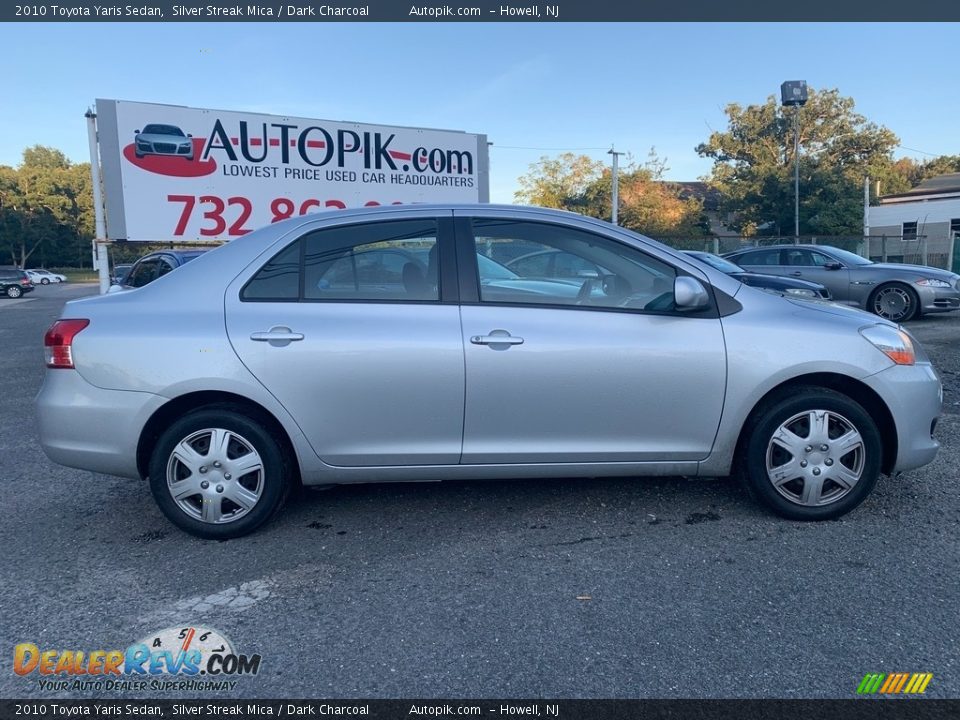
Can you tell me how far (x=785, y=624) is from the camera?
263cm

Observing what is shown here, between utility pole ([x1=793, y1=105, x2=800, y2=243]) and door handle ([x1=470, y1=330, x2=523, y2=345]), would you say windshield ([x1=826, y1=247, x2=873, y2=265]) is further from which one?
door handle ([x1=470, y1=330, x2=523, y2=345])

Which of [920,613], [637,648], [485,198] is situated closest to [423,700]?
[637,648]

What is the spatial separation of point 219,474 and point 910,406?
136 inches

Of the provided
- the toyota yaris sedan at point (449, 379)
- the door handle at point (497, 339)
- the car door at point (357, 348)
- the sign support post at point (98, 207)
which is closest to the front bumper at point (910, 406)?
the toyota yaris sedan at point (449, 379)

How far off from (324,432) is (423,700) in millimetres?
1473

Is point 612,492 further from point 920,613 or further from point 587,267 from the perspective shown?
point 920,613

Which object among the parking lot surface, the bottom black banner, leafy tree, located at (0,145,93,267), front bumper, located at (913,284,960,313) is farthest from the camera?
leafy tree, located at (0,145,93,267)

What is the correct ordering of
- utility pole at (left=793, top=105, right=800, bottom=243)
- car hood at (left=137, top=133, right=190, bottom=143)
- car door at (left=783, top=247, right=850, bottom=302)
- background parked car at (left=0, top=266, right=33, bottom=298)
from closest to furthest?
car hood at (left=137, top=133, right=190, bottom=143) < car door at (left=783, top=247, right=850, bottom=302) < utility pole at (left=793, top=105, right=800, bottom=243) < background parked car at (left=0, top=266, right=33, bottom=298)

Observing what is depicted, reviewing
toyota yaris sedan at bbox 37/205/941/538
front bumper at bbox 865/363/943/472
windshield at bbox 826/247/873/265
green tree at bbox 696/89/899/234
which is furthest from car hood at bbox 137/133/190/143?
green tree at bbox 696/89/899/234

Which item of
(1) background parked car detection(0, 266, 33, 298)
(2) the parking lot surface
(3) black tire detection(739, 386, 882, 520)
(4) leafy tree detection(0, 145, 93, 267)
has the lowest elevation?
(2) the parking lot surface

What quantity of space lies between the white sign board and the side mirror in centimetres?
757

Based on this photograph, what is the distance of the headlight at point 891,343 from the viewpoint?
136 inches

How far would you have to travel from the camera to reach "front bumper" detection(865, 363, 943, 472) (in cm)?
342

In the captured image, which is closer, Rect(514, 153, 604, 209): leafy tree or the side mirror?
the side mirror
